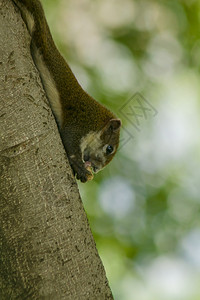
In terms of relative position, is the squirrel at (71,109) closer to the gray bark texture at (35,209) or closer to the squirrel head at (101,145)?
the squirrel head at (101,145)

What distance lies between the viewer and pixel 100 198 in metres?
6.67

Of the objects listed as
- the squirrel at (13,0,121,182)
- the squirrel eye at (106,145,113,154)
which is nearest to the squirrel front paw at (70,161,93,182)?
the squirrel at (13,0,121,182)

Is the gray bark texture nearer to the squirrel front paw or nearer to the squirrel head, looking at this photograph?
the squirrel front paw

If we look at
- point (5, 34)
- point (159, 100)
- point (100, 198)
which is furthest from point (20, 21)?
point (159, 100)

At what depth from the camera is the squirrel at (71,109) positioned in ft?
12.1

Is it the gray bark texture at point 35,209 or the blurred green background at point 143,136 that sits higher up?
the gray bark texture at point 35,209

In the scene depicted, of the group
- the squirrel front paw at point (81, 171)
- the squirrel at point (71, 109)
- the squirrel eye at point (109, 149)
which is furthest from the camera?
the squirrel eye at point (109, 149)

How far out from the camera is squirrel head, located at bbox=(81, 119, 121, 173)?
455cm

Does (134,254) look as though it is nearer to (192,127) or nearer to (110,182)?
(110,182)

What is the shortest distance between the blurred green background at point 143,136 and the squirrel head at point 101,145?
1.70 m

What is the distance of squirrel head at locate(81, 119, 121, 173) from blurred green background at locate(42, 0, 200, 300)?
1701 mm

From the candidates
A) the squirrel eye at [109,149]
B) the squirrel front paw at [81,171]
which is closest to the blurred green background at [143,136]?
the squirrel eye at [109,149]

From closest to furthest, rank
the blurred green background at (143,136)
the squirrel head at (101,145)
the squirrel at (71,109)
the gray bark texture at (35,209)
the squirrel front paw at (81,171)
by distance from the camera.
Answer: the gray bark texture at (35,209)
the squirrel at (71,109)
the squirrel front paw at (81,171)
the squirrel head at (101,145)
the blurred green background at (143,136)

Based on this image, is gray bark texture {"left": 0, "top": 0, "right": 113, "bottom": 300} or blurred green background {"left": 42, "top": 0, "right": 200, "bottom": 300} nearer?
gray bark texture {"left": 0, "top": 0, "right": 113, "bottom": 300}
